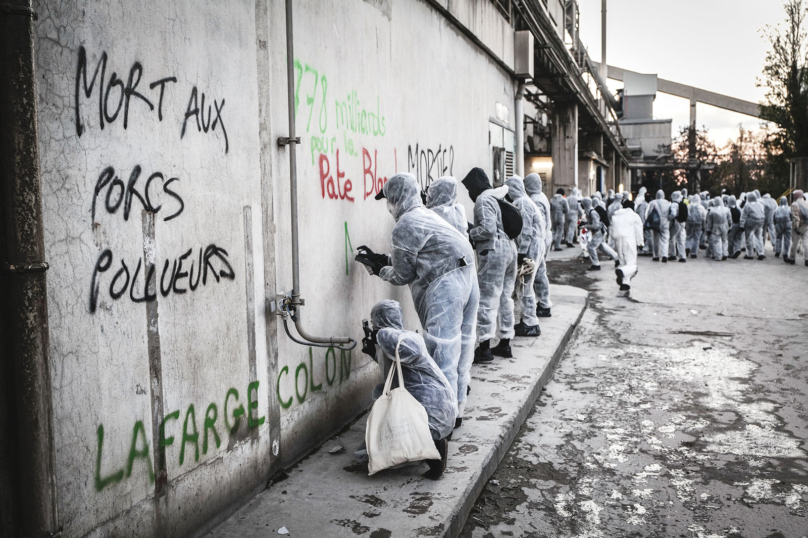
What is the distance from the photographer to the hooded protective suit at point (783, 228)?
17.9 m

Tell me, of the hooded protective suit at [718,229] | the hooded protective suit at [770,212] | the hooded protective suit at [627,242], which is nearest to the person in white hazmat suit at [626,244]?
the hooded protective suit at [627,242]

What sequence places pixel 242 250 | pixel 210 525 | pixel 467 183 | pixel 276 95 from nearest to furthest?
1. pixel 210 525
2. pixel 242 250
3. pixel 276 95
4. pixel 467 183

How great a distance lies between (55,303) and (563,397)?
15.3 ft

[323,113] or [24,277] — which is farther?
[323,113]

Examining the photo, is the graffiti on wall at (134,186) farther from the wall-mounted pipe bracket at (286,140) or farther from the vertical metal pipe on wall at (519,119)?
the vertical metal pipe on wall at (519,119)

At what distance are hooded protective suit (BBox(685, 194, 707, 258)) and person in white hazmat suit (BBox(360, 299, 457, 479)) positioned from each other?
1671 centimetres

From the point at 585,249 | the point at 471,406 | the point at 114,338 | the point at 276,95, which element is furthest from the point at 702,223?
the point at 114,338

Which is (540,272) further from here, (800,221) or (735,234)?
(735,234)

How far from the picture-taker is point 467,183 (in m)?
6.53

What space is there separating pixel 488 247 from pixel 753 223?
14268mm

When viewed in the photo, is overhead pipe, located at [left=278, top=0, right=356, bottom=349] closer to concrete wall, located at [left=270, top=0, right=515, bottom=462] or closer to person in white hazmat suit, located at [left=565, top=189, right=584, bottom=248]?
concrete wall, located at [left=270, top=0, right=515, bottom=462]

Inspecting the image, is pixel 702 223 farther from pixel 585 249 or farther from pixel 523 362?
pixel 523 362

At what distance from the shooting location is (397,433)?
12.1 feet

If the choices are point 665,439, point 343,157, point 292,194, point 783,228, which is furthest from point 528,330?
point 783,228
